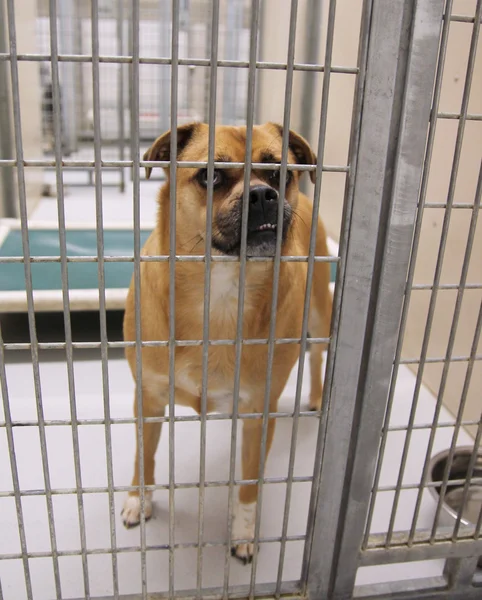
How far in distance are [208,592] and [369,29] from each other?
3.58ft

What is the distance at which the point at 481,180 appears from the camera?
960mm

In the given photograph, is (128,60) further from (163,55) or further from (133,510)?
(163,55)

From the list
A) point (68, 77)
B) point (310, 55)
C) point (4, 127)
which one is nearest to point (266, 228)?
point (310, 55)

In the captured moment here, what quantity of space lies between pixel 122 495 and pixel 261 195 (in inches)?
41.2

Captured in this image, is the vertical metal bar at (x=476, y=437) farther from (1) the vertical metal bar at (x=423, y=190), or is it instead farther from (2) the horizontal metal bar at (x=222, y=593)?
(2) the horizontal metal bar at (x=222, y=593)

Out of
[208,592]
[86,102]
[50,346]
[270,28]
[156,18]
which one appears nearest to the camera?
[50,346]

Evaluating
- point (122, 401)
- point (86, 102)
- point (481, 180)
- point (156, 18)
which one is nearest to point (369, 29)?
point (481, 180)

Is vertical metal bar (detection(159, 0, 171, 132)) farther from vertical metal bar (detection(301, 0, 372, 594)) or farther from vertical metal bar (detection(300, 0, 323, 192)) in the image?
vertical metal bar (detection(301, 0, 372, 594))

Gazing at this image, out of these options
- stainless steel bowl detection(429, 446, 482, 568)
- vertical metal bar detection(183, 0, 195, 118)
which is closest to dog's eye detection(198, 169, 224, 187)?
stainless steel bowl detection(429, 446, 482, 568)

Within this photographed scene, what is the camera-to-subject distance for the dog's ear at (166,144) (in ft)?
3.87

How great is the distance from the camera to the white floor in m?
1.39

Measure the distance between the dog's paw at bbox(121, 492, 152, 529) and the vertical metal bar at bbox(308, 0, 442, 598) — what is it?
524 millimetres

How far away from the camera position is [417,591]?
1.32 meters

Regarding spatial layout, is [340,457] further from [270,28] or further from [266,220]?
[270,28]
